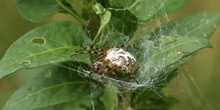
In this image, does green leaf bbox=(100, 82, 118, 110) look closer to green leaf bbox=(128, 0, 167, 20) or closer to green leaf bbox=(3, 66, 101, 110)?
green leaf bbox=(3, 66, 101, 110)

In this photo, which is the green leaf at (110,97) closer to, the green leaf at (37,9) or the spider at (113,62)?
the spider at (113,62)

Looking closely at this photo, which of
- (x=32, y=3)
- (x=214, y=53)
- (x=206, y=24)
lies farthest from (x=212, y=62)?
(x=32, y=3)

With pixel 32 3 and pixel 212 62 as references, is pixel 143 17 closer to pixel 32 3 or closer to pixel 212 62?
pixel 32 3

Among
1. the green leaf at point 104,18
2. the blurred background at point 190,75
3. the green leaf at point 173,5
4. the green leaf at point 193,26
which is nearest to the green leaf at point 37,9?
the green leaf at point 104,18

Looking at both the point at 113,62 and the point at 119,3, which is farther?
the point at 113,62

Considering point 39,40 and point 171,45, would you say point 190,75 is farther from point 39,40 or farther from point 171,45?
point 39,40

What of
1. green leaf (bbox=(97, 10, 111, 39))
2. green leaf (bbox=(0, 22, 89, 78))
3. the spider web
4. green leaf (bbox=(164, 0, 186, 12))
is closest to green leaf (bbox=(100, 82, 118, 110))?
the spider web

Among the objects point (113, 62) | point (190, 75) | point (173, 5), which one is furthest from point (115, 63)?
point (190, 75)
